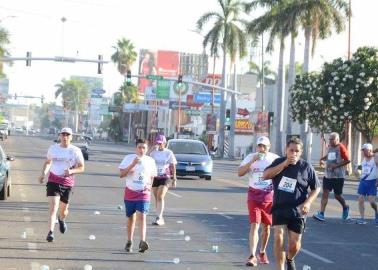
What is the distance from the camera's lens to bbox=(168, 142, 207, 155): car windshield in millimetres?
32438

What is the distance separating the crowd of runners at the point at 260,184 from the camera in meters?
9.73

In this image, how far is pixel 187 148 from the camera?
1287 inches

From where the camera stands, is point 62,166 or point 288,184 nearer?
point 288,184

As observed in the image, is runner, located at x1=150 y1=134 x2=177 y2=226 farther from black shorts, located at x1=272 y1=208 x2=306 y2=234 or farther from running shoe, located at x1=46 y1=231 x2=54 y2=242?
black shorts, located at x1=272 y1=208 x2=306 y2=234

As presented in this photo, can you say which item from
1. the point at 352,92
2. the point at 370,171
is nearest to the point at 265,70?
the point at 352,92

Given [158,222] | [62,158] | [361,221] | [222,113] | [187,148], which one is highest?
[222,113]

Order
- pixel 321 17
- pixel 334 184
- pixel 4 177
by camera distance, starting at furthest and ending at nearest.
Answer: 1. pixel 321 17
2. pixel 4 177
3. pixel 334 184

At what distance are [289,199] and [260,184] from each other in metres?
2.00

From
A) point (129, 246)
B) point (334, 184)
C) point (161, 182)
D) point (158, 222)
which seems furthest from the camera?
point (334, 184)

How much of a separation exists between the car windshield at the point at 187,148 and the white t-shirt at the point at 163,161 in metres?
16.0

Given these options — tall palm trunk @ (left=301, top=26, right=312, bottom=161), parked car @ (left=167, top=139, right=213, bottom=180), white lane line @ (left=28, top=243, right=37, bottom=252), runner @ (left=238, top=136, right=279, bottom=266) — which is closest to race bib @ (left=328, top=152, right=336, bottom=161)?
runner @ (left=238, top=136, right=279, bottom=266)

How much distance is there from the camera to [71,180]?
1332cm

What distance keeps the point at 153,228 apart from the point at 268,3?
46363 millimetres

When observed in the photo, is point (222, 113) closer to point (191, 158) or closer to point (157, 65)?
point (191, 158)
